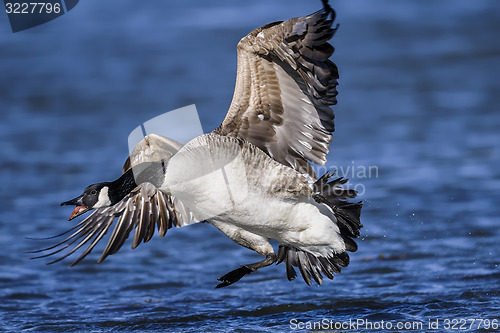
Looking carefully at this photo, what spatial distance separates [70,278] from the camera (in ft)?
28.0

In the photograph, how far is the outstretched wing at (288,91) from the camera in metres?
5.85

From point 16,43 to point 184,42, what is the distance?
3.86 meters

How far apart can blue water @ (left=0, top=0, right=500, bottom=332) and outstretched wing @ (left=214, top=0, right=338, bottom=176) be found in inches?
60.8

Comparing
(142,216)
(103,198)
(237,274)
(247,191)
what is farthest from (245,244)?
(103,198)

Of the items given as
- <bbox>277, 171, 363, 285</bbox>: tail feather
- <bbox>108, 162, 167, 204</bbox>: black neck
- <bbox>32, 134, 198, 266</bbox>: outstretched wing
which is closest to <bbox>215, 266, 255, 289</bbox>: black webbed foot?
<bbox>277, 171, 363, 285</bbox>: tail feather

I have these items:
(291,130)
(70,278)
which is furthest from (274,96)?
(70,278)

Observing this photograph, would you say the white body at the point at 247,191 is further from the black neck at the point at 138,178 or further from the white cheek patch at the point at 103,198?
the white cheek patch at the point at 103,198

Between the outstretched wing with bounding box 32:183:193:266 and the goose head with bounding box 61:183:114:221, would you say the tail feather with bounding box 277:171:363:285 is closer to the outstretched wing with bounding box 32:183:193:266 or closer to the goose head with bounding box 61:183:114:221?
the outstretched wing with bounding box 32:183:193:266

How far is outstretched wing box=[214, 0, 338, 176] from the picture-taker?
5852 millimetres

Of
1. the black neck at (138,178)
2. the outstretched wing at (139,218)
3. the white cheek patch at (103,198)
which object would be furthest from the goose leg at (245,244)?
the white cheek patch at (103,198)

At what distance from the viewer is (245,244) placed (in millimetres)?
6898

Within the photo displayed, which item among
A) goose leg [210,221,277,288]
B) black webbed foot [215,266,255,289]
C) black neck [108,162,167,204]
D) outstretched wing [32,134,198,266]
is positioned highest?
black neck [108,162,167,204]

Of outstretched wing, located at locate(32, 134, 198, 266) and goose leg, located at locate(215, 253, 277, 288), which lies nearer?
goose leg, located at locate(215, 253, 277, 288)

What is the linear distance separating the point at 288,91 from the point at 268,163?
1.98 feet
